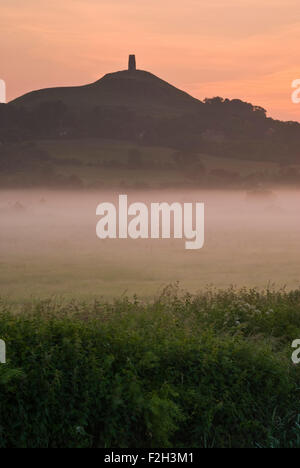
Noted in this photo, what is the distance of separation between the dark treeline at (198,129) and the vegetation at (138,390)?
6773cm

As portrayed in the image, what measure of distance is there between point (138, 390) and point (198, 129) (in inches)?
3075

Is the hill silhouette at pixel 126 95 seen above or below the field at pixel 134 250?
above

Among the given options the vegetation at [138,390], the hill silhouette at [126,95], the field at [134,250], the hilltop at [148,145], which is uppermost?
the hill silhouette at [126,95]

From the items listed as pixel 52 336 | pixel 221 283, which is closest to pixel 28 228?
pixel 221 283

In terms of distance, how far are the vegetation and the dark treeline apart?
67.7 metres

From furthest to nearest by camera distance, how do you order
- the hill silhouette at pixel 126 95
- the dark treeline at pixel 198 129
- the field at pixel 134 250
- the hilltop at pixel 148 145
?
the hill silhouette at pixel 126 95 → the dark treeline at pixel 198 129 → the hilltop at pixel 148 145 → the field at pixel 134 250

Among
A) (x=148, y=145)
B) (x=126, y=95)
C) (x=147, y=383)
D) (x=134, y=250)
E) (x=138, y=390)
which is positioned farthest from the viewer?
(x=126, y=95)

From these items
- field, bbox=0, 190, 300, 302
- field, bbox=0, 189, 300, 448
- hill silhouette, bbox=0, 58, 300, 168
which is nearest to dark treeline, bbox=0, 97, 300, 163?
hill silhouette, bbox=0, 58, 300, 168

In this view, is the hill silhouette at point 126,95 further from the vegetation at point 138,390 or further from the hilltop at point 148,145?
the vegetation at point 138,390

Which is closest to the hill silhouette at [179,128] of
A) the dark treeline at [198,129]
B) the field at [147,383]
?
the dark treeline at [198,129]

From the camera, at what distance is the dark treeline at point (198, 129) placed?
260 ft

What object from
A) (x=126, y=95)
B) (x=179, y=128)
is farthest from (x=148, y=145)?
(x=126, y=95)

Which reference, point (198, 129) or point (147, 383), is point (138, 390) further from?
point (198, 129)

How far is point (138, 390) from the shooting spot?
25.6 ft
